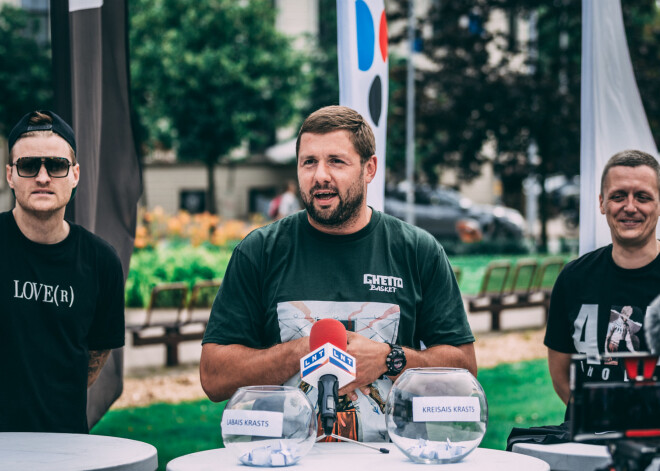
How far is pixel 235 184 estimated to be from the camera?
38.6 m

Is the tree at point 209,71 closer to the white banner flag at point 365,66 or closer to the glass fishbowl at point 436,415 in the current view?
the white banner flag at point 365,66

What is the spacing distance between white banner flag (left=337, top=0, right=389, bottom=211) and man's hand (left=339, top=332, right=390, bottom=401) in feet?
5.61

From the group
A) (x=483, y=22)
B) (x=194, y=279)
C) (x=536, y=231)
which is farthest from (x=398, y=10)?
(x=536, y=231)

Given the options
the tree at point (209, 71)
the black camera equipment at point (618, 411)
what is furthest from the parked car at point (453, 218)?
the black camera equipment at point (618, 411)

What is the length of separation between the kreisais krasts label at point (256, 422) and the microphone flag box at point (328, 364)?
0.65 feet

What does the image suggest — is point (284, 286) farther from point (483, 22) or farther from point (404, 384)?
point (483, 22)

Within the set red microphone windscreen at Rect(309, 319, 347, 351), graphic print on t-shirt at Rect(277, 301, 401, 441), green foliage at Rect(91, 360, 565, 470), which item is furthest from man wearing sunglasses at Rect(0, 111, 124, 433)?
green foliage at Rect(91, 360, 565, 470)

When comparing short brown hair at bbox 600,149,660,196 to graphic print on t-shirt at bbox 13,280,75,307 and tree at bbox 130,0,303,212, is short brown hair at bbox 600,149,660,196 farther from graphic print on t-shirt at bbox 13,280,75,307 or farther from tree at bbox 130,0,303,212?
tree at bbox 130,0,303,212

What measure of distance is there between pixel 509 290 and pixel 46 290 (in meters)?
10.5

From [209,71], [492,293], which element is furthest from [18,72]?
[492,293]

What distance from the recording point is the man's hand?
321 cm

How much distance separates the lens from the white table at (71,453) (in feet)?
8.89

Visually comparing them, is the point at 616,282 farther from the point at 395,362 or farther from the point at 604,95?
the point at 604,95

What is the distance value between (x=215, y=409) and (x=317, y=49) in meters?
29.6
